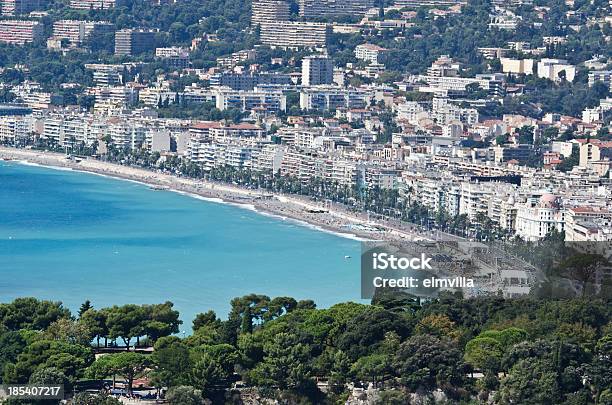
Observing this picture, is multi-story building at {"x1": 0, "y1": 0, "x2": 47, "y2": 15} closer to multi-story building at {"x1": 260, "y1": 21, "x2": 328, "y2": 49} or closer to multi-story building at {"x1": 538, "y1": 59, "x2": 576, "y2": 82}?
multi-story building at {"x1": 260, "y1": 21, "x2": 328, "y2": 49}

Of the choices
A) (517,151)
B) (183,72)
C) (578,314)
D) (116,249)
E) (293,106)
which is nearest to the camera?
(578,314)

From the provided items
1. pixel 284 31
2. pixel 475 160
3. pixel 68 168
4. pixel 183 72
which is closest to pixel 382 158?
pixel 475 160

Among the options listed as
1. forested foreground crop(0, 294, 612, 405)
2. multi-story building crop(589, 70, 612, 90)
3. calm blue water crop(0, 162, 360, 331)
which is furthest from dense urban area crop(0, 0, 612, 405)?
calm blue water crop(0, 162, 360, 331)

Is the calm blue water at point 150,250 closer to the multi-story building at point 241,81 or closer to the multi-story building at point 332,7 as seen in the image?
the multi-story building at point 241,81

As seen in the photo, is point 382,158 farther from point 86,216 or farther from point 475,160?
point 86,216

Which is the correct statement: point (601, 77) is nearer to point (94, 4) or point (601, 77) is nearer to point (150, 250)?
point (94, 4)

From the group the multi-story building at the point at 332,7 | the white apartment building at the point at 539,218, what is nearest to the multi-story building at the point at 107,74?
the multi-story building at the point at 332,7

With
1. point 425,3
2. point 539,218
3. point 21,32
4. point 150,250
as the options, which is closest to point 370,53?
point 425,3
